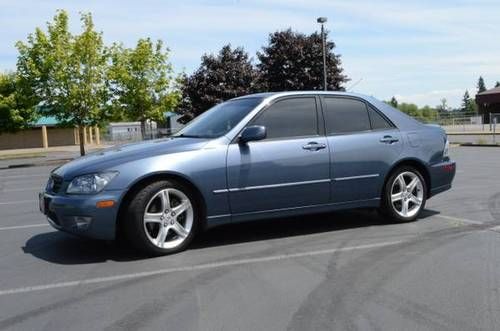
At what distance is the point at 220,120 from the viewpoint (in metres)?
6.50

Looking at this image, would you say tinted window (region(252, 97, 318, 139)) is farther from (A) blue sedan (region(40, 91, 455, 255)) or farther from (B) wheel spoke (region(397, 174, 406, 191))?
(B) wheel spoke (region(397, 174, 406, 191))

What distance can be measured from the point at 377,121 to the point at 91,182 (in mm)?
3405

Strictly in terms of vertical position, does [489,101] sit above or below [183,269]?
above

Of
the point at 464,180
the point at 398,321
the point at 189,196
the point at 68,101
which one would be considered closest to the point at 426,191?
the point at 189,196

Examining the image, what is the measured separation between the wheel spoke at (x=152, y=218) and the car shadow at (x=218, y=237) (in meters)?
0.38

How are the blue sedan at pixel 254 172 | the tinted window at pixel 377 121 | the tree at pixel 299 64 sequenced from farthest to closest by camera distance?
the tree at pixel 299 64
the tinted window at pixel 377 121
the blue sedan at pixel 254 172

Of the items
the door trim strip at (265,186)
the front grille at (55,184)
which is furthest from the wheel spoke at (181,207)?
the front grille at (55,184)

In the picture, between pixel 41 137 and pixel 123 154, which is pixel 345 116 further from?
pixel 41 137

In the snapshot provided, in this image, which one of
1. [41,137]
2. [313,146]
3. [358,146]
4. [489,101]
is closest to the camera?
[313,146]

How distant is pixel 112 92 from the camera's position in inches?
1252

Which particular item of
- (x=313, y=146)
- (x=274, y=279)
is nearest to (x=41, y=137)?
(x=313, y=146)

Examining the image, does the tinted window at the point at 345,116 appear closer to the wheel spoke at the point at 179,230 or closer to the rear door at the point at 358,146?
the rear door at the point at 358,146

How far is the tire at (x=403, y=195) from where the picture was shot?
6.90m

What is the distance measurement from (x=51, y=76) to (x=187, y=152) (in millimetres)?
26133
